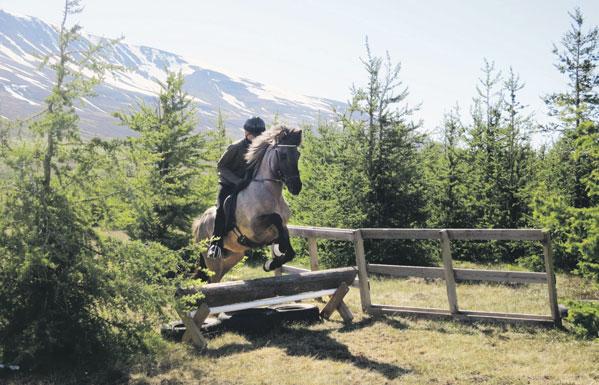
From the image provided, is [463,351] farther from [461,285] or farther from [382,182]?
[382,182]

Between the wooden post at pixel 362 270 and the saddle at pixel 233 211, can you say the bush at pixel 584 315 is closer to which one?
the wooden post at pixel 362 270

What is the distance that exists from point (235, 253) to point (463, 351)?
4.24m

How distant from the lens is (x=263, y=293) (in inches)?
321

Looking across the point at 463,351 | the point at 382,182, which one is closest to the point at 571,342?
the point at 463,351

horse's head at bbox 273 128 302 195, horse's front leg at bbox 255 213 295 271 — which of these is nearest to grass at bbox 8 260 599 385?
horse's front leg at bbox 255 213 295 271

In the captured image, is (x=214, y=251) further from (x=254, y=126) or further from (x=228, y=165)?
(x=254, y=126)

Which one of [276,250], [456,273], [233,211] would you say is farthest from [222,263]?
[456,273]

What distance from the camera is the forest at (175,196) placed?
6.09 meters

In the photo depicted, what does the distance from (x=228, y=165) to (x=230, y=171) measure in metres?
0.14

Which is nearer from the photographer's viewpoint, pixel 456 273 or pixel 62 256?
pixel 62 256

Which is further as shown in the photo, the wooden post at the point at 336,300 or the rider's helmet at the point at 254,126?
the rider's helmet at the point at 254,126

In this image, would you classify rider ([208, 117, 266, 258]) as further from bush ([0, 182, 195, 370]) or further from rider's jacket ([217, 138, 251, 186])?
bush ([0, 182, 195, 370])

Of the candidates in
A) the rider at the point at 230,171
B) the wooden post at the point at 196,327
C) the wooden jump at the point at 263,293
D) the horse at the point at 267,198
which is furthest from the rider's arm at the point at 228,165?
the wooden post at the point at 196,327

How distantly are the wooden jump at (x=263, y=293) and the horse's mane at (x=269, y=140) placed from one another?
6.53 ft
